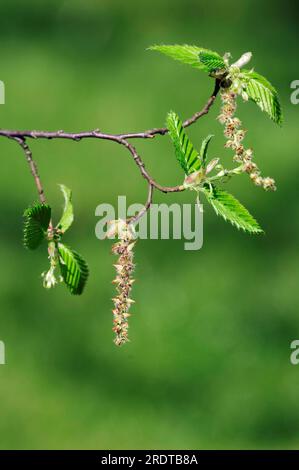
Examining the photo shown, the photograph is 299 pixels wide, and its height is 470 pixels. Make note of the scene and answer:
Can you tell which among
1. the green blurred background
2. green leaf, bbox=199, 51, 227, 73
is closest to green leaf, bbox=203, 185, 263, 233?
green leaf, bbox=199, 51, 227, 73

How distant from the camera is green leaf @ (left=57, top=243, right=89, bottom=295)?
39.0 inches

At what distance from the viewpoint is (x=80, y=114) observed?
3.94 metres

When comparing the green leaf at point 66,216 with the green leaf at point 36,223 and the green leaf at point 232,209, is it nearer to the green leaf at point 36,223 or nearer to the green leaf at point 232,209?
the green leaf at point 36,223

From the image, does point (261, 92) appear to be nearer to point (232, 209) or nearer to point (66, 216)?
point (232, 209)

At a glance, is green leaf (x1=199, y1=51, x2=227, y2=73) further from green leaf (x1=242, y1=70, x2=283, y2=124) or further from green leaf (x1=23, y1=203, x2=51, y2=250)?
green leaf (x1=23, y1=203, x2=51, y2=250)

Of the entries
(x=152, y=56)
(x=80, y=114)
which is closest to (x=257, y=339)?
(x=80, y=114)

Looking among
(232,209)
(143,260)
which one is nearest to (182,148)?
(232,209)

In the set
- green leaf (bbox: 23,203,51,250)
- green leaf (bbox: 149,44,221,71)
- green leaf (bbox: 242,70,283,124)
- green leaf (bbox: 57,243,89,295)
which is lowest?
green leaf (bbox: 57,243,89,295)

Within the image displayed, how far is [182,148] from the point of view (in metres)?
0.98

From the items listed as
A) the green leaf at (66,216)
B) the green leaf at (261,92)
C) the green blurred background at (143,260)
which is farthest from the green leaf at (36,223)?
the green blurred background at (143,260)

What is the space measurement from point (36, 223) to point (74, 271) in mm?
68

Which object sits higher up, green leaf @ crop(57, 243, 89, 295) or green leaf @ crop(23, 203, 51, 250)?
green leaf @ crop(23, 203, 51, 250)

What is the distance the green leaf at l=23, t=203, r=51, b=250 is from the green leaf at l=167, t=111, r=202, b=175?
155mm

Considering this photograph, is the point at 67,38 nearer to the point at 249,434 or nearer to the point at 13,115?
the point at 13,115
